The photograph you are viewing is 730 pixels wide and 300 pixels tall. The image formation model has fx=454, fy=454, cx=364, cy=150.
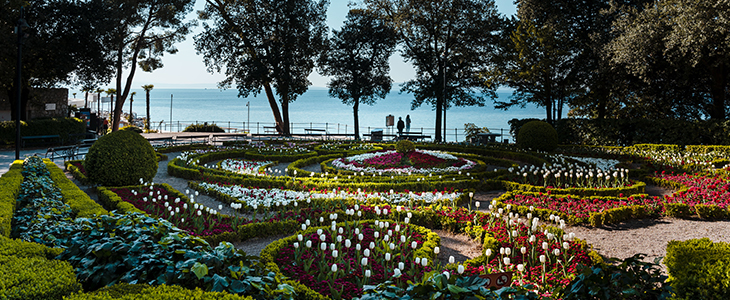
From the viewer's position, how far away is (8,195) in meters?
6.98

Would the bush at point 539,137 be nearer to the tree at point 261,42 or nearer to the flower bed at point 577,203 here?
the flower bed at point 577,203

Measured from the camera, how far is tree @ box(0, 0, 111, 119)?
20419 mm

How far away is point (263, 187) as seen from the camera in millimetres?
10766

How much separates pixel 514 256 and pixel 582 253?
0.86 metres

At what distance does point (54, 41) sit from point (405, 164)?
18.1 metres

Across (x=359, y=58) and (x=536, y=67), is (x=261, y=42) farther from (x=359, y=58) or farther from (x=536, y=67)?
(x=536, y=67)

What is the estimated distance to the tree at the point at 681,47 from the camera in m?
16.2

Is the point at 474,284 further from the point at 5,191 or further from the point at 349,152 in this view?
the point at 349,152

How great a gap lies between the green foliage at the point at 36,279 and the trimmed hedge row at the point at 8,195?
6.32ft

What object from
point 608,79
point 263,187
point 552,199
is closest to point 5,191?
point 263,187

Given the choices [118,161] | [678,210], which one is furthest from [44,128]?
[678,210]

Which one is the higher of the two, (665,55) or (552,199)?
(665,55)

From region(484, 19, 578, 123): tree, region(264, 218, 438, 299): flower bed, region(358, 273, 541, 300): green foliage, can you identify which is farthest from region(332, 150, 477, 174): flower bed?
region(484, 19, 578, 123): tree

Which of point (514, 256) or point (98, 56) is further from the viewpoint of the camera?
point (98, 56)
